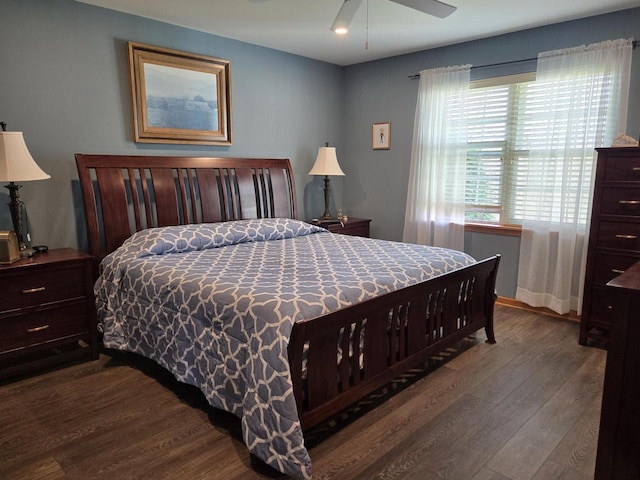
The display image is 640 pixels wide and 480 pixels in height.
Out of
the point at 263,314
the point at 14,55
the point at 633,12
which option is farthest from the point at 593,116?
the point at 14,55

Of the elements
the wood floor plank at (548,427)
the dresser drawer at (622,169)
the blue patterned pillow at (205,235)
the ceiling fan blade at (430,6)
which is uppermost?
the ceiling fan blade at (430,6)

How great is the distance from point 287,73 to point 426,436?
369 cm

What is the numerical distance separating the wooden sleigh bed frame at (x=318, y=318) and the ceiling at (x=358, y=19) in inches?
43.2

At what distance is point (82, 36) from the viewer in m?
3.17

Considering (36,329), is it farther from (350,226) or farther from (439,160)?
(439,160)

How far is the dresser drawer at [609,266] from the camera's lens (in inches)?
117

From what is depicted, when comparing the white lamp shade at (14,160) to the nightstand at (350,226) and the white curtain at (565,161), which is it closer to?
the nightstand at (350,226)

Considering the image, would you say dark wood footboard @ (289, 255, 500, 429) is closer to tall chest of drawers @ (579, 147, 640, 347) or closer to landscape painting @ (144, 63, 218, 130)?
tall chest of drawers @ (579, 147, 640, 347)

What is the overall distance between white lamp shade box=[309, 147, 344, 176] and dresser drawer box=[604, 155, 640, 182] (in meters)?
2.36

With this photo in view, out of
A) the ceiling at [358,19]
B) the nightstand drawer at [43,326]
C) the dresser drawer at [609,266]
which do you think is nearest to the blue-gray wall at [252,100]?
the ceiling at [358,19]

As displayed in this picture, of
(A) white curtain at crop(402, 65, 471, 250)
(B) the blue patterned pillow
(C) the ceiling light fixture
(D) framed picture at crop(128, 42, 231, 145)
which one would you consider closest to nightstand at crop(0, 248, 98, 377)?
(B) the blue patterned pillow

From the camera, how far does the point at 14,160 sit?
8.61ft

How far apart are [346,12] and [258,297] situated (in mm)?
1662

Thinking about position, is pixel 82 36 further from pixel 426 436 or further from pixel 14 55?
pixel 426 436
